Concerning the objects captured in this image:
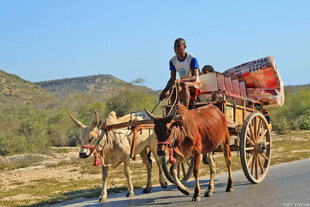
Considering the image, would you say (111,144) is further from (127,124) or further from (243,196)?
(243,196)

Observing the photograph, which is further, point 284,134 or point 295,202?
point 284,134

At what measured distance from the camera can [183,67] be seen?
934 cm

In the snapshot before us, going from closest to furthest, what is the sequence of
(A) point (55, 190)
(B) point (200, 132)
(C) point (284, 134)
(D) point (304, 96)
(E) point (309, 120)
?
(B) point (200, 132) < (A) point (55, 190) < (C) point (284, 134) < (E) point (309, 120) < (D) point (304, 96)

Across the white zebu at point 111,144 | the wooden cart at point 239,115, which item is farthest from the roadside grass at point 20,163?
the wooden cart at point 239,115

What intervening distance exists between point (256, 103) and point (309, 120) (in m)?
27.3

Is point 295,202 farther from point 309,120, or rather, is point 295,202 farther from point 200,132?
point 309,120

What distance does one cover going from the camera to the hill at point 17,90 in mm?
63806

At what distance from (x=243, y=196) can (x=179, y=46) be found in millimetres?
3606

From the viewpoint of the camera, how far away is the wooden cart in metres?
9.23

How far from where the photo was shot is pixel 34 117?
31.7 m

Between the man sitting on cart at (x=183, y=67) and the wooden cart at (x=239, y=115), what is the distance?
0.33 metres

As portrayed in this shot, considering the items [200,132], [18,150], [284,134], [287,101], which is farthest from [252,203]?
[287,101]

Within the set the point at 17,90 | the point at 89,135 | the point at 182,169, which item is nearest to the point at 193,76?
the point at 89,135

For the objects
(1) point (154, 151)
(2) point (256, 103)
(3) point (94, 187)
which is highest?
(2) point (256, 103)
